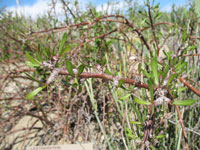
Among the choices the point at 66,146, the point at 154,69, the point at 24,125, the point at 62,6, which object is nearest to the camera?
the point at 154,69

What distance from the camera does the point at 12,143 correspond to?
112 cm

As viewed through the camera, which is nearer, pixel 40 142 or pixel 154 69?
pixel 154 69

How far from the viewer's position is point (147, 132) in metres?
0.42

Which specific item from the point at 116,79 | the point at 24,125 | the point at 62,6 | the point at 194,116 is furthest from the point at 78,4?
the point at 24,125

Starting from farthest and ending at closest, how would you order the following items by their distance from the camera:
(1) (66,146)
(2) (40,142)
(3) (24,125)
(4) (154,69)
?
(3) (24,125) < (2) (40,142) < (1) (66,146) < (4) (154,69)

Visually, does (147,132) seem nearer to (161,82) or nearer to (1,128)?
(161,82)

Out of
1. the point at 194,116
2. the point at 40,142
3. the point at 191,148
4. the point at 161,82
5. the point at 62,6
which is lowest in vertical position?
the point at 40,142

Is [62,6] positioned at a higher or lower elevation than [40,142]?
higher

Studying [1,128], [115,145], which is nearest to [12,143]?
[1,128]

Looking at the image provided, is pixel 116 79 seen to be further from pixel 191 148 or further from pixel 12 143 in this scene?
pixel 12 143

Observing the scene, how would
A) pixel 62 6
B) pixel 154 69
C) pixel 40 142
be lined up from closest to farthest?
pixel 154 69 → pixel 62 6 → pixel 40 142

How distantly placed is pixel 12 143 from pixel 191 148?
1123 millimetres

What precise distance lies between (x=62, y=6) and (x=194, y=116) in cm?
97

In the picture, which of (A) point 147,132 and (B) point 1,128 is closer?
(A) point 147,132
